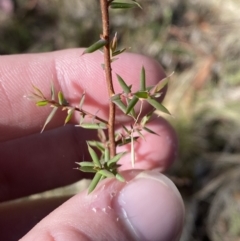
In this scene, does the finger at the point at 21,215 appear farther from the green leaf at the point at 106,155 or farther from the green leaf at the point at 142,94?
the green leaf at the point at 142,94

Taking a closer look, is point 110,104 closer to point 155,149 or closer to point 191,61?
point 155,149

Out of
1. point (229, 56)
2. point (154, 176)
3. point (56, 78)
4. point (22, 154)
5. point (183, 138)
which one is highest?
point (56, 78)

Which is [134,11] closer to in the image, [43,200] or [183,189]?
[183,189]

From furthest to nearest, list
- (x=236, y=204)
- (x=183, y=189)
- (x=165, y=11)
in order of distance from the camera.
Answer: (x=165, y=11)
(x=183, y=189)
(x=236, y=204)

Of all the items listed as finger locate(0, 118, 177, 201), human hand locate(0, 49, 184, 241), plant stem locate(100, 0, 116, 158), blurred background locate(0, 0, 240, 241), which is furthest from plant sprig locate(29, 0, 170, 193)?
blurred background locate(0, 0, 240, 241)

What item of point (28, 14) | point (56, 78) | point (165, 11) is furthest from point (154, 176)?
point (28, 14)

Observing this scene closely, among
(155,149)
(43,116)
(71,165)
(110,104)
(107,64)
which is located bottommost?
(71,165)

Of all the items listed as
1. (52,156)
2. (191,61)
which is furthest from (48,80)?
(191,61)
